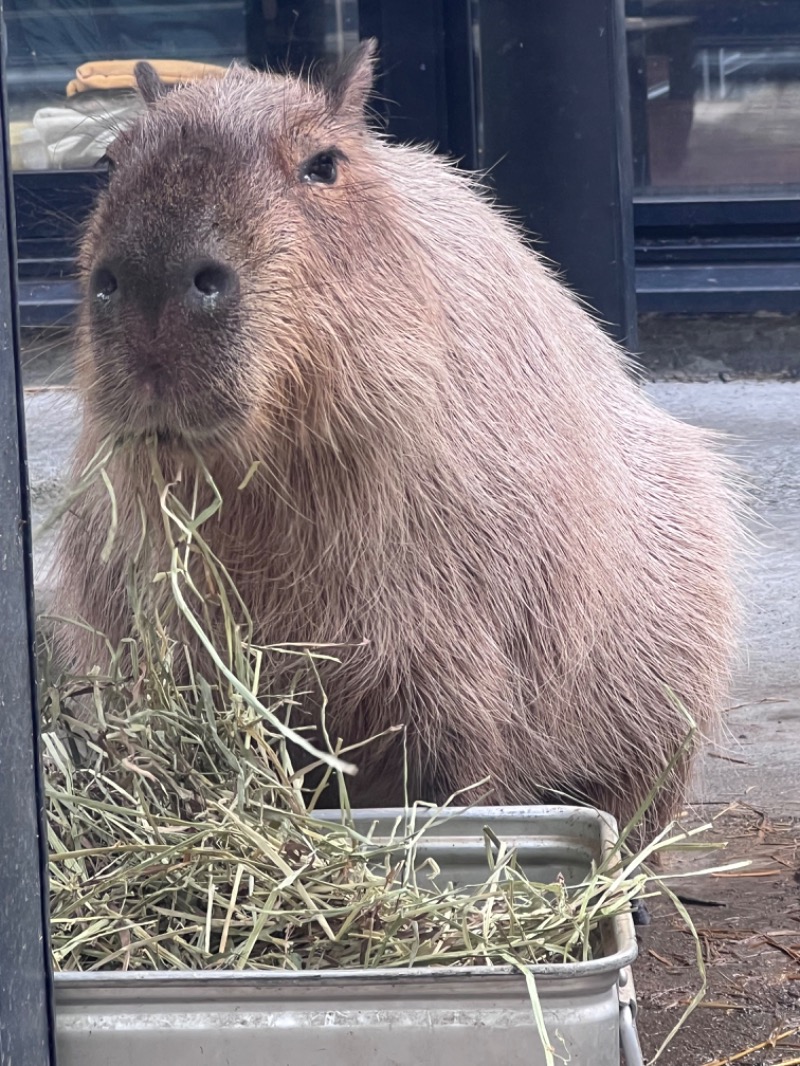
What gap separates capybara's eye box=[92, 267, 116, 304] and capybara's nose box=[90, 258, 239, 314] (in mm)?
13

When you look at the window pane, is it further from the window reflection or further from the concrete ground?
the window reflection

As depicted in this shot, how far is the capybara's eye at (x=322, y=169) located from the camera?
7.26 ft

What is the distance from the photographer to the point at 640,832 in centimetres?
292

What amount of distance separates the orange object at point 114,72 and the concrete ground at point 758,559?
4.05ft

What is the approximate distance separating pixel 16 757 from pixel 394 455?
0.92 metres

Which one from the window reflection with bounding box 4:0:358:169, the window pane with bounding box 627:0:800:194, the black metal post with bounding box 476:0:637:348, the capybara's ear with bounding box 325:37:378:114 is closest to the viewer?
the capybara's ear with bounding box 325:37:378:114

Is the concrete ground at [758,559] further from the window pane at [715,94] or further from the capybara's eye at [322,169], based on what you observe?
the window pane at [715,94]

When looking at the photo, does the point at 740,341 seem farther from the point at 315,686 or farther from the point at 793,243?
the point at 315,686

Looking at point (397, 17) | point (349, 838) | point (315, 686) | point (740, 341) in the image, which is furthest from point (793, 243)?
point (349, 838)

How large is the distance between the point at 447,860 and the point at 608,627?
2.70ft

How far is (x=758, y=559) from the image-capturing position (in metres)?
4.93

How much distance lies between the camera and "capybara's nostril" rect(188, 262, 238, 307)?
1.91 m

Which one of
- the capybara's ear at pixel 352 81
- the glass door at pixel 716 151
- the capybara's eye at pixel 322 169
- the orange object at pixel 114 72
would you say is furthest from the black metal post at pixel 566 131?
the glass door at pixel 716 151

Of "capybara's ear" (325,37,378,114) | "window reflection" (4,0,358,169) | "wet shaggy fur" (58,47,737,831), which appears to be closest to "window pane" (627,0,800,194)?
"window reflection" (4,0,358,169)
